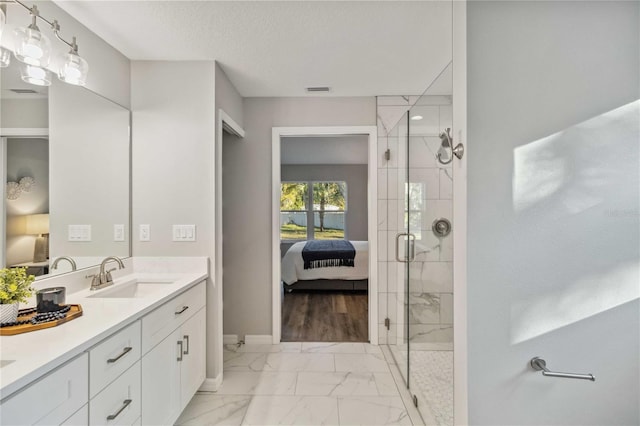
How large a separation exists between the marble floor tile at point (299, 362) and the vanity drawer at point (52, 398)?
1.66m

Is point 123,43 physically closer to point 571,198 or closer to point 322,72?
point 322,72

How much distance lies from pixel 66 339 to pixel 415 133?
2.31m

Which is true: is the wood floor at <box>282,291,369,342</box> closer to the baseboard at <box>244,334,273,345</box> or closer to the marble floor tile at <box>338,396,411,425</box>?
the baseboard at <box>244,334,273,345</box>

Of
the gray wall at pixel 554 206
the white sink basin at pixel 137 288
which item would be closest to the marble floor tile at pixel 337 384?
the gray wall at pixel 554 206

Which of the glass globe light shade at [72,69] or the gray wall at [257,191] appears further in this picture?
the gray wall at [257,191]

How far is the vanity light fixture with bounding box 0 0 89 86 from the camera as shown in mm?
1376

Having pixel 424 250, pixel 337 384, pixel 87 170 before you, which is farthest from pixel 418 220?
pixel 87 170

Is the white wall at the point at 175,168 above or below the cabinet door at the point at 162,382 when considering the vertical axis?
above

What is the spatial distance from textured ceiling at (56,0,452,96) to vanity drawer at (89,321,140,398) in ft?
5.52

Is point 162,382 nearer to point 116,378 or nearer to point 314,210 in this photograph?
point 116,378

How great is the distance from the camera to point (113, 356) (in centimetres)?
129

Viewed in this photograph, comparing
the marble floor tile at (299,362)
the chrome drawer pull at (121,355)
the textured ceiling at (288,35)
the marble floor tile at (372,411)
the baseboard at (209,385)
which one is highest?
the textured ceiling at (288,35)

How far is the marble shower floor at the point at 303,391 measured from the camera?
1969 millimetres

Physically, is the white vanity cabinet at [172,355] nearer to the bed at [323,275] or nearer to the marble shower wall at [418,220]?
the marble shower wall at [418,220]
